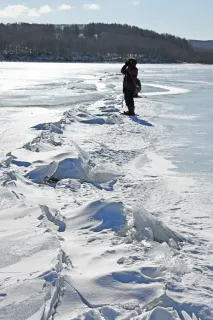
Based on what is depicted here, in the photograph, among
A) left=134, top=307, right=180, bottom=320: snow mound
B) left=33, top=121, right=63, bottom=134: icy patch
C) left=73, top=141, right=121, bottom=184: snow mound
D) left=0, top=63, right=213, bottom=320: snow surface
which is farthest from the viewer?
left=33, top=121, right=63, bottom=134: icy patch

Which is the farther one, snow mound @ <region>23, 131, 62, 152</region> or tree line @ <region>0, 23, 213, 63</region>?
tree line @ <region>0, 23, 213, 63</region>

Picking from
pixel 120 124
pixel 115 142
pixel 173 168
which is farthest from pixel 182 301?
pixel 120 124

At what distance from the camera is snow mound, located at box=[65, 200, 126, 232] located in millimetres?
3826

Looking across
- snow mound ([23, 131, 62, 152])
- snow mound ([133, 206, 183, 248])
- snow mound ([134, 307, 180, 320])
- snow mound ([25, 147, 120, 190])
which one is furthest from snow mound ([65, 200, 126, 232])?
snow mound ([23, 131, 62, 152])

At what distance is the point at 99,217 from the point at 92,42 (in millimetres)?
152510

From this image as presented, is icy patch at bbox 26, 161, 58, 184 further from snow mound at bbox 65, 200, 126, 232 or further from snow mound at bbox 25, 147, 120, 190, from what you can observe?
snow mound at bbox 65, 200, 126, 232

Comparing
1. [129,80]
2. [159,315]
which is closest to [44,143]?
[159,315]

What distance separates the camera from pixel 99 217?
13.1 feet

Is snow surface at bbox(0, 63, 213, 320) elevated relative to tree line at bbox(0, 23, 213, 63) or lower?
lower

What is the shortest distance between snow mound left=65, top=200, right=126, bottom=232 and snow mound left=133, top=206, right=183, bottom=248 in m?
0.17

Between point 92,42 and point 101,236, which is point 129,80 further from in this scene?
point 92,42

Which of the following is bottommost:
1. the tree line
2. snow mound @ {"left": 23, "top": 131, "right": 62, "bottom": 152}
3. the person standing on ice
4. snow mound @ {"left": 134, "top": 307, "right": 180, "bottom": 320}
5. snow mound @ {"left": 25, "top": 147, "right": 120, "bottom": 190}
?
snow mound @ {"left": 134, "top": 307, "right": 180, "bottom": 320}

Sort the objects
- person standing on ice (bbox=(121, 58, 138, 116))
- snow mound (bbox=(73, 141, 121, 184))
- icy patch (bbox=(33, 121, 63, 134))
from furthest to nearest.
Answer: person standing on ice (bbox=(121, 58, 138, 116)) < icy patch (bbox=(33, 121, 63, 134)) < snow mound (bbox=(73, 141, 121, 184))

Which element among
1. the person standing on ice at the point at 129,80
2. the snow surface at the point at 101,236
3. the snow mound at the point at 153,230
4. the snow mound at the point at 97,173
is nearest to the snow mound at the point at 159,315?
the snow surface at the point at 101,236
